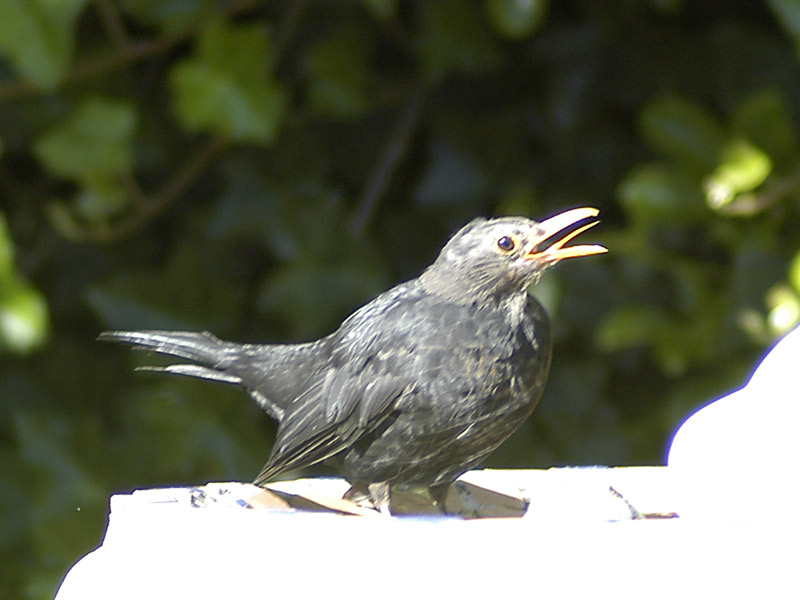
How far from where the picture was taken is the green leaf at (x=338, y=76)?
2.40 m

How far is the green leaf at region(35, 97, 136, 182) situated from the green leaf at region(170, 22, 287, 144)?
5.4 inches

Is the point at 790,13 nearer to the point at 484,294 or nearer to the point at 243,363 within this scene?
the point at 484,294

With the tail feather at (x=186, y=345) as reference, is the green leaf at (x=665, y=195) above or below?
above

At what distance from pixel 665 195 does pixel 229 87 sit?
968mm

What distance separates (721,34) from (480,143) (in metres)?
0.64

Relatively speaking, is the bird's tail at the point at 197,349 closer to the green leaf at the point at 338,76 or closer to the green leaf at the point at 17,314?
the green leaf at the point at 17,314

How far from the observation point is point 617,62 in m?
2.52

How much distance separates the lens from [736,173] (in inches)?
81.8

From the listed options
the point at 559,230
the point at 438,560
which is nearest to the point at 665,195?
the point at 559,230

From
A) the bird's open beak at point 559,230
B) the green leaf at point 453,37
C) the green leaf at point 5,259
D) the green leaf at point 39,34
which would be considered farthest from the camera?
the green leaf at point 453,37

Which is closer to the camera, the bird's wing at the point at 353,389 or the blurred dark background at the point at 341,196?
the bird's wing at the point at 353,389

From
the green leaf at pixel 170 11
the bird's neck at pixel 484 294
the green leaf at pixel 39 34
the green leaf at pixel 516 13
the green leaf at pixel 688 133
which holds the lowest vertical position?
the bird's neck at pixel 484 294

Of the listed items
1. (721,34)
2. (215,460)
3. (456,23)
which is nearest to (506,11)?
(456,23)

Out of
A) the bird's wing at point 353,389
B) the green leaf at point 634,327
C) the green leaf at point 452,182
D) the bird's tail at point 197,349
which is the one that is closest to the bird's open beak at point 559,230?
the bird's wing at point 353,389
